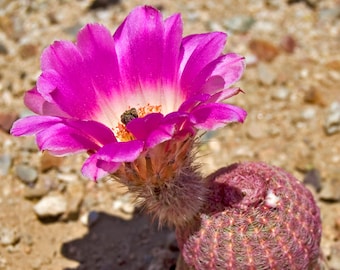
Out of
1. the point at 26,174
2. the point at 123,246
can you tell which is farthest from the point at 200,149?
the point at 26,174

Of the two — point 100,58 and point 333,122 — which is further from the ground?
point 100,58

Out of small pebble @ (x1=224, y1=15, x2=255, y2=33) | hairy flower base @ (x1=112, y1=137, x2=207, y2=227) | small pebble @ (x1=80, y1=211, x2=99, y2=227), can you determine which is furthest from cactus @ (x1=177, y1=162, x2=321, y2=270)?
small pebble @ (x1=224, y1=15, x2=255, y2=33)

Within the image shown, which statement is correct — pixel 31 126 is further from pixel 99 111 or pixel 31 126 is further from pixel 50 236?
pixel 50 236

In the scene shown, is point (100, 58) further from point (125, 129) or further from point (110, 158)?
point (110, 158)

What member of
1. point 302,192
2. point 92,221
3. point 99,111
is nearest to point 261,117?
point 92,221

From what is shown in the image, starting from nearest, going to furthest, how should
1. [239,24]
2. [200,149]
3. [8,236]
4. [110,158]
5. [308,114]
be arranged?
[110,158], [8,236], [200,149], [308,114], [239,24]

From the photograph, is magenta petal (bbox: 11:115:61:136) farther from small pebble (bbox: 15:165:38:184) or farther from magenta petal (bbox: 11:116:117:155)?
small pebble (bbox: 15:165:38:184)
